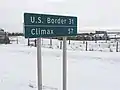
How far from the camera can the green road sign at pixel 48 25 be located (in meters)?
2.45

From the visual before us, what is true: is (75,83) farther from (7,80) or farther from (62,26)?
(62,26)

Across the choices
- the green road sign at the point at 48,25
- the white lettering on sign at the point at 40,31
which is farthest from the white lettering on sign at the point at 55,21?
the white lettering on sign at the point at 40,31

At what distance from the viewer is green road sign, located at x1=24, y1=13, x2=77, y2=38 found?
2.45 m

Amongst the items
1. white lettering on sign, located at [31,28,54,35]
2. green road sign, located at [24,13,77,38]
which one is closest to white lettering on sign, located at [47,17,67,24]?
green road sign, located at [24,13,77,38]

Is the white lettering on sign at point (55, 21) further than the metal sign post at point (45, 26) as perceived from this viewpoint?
Yes

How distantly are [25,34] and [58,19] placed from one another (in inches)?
23.2

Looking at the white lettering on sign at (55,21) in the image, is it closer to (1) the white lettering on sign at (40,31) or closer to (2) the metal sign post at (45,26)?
(2) the metal sign post at (45,26)

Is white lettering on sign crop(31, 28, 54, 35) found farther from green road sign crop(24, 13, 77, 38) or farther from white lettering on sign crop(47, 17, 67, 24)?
white lettering on sign crop(47, 17, 67, 24)

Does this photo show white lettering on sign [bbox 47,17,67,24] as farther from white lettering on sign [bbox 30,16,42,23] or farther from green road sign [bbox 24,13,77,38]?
white lettering on sign [bbox 30,16,42,23]

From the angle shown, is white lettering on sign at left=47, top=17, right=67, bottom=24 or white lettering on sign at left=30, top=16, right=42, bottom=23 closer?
white lettering on sign at left=30, top=16, right=42, bottom=23

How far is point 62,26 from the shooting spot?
292 cm

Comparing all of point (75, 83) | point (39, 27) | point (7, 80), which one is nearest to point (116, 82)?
point (75, 83)

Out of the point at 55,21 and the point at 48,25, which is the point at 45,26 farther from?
the point at 55,21

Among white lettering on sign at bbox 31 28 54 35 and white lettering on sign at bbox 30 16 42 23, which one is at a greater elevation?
white lettering on sign at bbox 30 16 42 23
